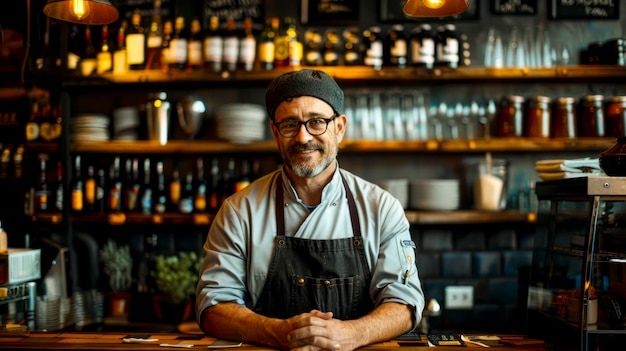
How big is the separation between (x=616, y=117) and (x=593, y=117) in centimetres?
12

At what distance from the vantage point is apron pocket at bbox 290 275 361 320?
6.55ft

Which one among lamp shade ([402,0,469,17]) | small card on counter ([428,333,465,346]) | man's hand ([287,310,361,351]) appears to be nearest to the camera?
man's hand ([287,310,361,351])

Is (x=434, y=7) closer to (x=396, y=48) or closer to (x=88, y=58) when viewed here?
(x=396, y=48)

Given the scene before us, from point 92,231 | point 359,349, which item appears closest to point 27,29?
point 92,231

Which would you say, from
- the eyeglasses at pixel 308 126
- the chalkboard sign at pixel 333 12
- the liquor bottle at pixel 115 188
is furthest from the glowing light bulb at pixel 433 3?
the liquor bottle at pixel 115 188

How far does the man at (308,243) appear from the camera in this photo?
6.50 ft

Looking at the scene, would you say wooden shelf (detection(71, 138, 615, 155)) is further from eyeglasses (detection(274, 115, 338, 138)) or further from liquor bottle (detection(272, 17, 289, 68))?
eyeglasses (detection(274, 115, 338, 138))

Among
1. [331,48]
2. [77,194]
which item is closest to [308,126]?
[331,48]

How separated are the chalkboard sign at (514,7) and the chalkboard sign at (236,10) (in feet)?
4.57

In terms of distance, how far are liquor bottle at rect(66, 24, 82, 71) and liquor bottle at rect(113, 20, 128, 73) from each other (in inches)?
9.4

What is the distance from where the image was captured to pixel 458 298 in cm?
350

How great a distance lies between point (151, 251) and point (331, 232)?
6.17 feet

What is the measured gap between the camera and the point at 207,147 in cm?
337

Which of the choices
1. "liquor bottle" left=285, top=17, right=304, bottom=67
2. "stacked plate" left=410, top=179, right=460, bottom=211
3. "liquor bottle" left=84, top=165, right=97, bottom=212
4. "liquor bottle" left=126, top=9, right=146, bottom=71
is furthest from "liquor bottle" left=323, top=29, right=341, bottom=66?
"liquor bottle" left=84, top=165, right=97, bottom=212
